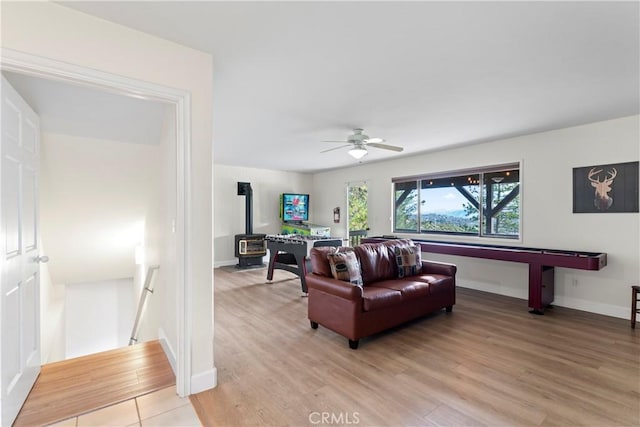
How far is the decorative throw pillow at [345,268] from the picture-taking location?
3.20m

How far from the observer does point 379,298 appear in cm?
300

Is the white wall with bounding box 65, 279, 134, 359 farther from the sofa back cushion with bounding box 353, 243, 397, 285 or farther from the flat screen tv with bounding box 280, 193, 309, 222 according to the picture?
the sofa back cushion with bounding box 353, 243, 397, 285

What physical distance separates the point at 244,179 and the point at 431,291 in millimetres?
5214

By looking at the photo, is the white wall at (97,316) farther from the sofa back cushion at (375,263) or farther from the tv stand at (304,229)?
the sofa back cushion at (375,263)

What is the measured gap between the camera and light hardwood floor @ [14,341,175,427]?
192cm

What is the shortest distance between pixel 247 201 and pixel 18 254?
204 inches

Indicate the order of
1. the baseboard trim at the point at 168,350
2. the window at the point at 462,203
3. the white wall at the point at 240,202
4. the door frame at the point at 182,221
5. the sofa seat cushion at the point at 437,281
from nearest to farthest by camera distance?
the door frame at the point at 182,221 < the baseboard trim at the point at 168,350 < the sofa seat cushion at the point at 437,281 < the window at the point at 462,203 < the white wall at the point at 240,202

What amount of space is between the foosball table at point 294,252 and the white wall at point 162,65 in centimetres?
256

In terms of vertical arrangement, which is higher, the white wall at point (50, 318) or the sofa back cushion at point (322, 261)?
the sofa back cushion at point (322, 261)

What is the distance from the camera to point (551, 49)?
2131 mm

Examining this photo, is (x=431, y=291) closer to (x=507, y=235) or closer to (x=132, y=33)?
(x=507, y=235)

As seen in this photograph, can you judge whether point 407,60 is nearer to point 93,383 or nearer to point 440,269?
point 440,269

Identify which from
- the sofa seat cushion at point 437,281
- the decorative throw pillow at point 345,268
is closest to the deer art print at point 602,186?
the sofa seat cushion at point 437,281

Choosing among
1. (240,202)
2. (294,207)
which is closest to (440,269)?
(294,207)
